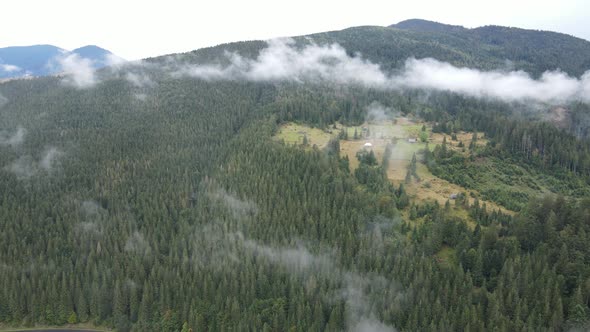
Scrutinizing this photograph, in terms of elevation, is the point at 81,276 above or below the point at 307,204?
below

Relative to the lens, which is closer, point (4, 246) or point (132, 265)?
point (132, 265)

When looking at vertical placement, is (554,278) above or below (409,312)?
above

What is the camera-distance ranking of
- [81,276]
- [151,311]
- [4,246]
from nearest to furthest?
[151,311] < [81,276] < [4,246]

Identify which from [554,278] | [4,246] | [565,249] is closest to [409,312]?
[554,278]

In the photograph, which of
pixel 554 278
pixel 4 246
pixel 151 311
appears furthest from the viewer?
pixel 4 246

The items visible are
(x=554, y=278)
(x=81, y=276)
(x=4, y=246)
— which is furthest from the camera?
(x=4, y=246)

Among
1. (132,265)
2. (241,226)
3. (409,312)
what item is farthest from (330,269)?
(132,265)

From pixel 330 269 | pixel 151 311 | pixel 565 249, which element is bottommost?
pixel 151 311

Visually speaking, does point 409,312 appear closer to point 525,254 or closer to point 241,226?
point 525,254

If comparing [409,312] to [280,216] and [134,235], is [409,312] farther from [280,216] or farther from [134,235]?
[134,235]
